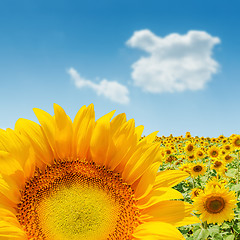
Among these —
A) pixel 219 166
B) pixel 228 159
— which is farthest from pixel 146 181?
pixel 228 159

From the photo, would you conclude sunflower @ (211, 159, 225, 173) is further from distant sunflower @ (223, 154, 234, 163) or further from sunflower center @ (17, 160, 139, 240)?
sunflower center @ (17, 160, 139, 240)

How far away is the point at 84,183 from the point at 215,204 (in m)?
3.73

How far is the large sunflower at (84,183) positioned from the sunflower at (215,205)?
338cm

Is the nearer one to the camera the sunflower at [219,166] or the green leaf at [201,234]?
the green leaf at [201,234]

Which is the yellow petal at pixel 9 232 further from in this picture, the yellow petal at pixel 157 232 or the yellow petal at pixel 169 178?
the yellow petal at pixel 169 178

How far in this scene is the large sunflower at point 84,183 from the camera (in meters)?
1.78

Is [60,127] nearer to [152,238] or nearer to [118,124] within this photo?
[118,124]

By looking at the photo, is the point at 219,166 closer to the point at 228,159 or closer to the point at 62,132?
the point at 228,159

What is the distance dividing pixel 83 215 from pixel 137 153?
479 mm

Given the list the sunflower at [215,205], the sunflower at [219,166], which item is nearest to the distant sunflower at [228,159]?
the sunflower at [219,166]

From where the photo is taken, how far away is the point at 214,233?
16.7 feet

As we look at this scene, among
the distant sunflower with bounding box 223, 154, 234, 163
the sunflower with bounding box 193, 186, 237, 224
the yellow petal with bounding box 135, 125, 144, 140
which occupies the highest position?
the distant sunflower with bounding box 223, 154, 234, 163

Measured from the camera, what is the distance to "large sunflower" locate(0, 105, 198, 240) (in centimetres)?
178

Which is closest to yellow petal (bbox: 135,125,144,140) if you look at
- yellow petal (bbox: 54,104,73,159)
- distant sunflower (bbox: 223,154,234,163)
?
yellow petal (bbox: 54,104,73,159)
